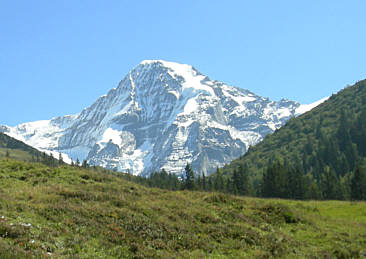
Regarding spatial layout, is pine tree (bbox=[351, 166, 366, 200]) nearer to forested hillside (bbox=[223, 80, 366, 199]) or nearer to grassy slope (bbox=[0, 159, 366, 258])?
forested hillside (bbox=[223, 80, 366, 199])

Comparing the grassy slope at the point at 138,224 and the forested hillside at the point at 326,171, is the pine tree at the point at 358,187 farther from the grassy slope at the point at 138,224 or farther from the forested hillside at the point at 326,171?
the grassy slope at the point at 138,224

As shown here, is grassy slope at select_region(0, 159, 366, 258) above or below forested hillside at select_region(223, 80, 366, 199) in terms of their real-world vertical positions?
below

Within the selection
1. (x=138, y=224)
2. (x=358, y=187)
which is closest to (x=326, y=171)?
(x=358, y=187)

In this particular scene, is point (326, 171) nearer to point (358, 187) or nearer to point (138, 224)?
point (358, 187)

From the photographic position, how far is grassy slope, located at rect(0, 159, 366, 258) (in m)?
20.6

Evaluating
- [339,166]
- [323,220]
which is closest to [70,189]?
[323,220]

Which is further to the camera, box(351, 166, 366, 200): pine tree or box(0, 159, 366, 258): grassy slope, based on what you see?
box(351, 166, 366, 200): pine tree

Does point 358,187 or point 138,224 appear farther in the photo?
point 358,187

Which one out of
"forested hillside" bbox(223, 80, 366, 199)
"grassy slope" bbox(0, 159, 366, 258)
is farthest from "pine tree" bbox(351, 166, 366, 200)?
"grassy slope" bbox(0, 159, 366, 258)

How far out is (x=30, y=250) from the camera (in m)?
18.0

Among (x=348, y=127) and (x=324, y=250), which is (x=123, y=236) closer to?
(x=324, y=250)

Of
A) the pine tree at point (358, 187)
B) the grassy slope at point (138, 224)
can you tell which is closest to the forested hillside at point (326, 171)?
the pine tree at point (358, 187)

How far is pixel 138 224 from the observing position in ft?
82.7

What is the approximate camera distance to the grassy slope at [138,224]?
20578 millimetres
